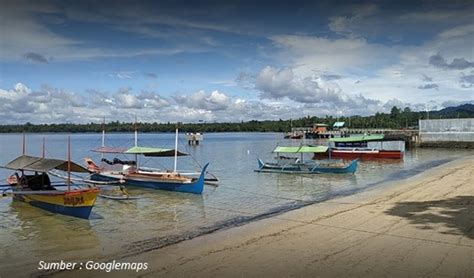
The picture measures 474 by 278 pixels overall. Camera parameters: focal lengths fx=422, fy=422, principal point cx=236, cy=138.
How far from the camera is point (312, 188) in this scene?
2508cm

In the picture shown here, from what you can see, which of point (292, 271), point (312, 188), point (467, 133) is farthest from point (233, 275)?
point (467, 133)

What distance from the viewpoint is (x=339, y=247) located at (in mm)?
10266

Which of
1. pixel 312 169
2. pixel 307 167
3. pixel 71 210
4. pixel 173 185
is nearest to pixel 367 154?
pixel 307 167

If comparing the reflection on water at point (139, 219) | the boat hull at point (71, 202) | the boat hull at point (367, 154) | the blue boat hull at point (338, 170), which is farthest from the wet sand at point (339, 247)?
the boat hull at point (367, 154)

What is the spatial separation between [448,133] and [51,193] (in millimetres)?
64079

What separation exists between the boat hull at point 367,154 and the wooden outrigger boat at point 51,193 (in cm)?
3723

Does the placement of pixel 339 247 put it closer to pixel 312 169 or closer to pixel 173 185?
pixel 173 185

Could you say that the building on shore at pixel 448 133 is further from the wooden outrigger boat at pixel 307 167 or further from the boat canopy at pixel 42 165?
the boat canopy at pixel 42 165

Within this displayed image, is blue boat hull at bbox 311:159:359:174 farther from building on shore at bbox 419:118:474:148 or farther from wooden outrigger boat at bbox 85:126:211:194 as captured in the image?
building on shore at bbox 419:118:474:148

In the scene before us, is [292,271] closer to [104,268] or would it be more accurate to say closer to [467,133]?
[104,268]

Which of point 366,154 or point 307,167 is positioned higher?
point 366,154

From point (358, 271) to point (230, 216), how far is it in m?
8.69

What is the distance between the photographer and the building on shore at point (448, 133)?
210ft

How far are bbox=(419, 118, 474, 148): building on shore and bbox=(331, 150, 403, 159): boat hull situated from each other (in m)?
22.6
